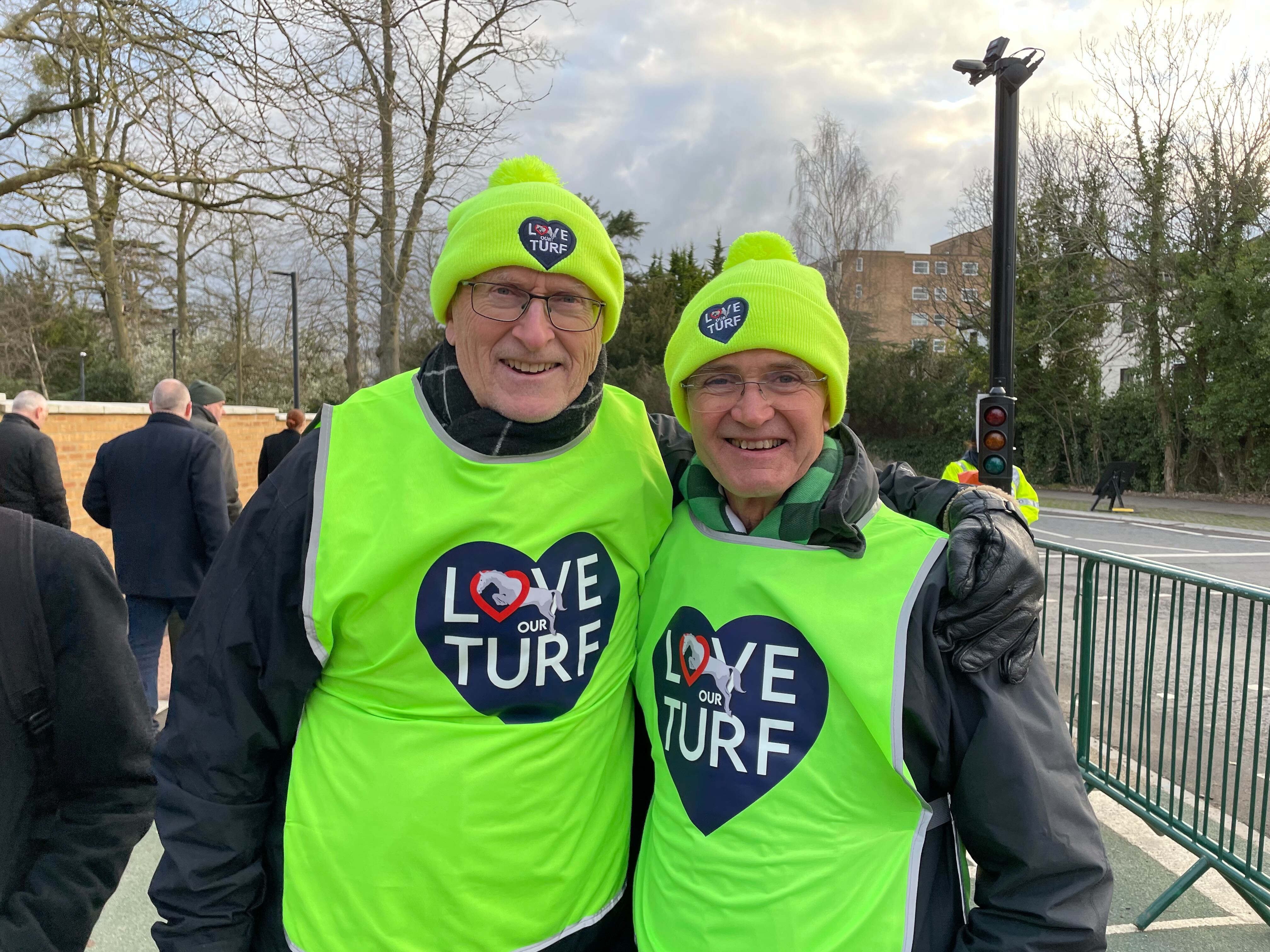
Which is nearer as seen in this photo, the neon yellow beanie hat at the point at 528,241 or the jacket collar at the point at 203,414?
the neon yellow beanie hat at the point at 528,241

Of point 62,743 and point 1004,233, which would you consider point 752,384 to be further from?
point 1004,233

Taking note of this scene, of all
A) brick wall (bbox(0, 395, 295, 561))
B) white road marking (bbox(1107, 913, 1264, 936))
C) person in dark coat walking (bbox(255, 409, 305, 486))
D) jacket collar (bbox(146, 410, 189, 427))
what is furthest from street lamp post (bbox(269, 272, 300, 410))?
white road marking (bbox(1107, 913, 1264, 936))

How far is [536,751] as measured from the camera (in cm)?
162

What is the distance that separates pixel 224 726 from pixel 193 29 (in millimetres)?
7177

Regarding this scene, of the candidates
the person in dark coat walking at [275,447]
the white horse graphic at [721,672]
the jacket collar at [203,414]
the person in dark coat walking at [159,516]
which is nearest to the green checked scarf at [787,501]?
the white horse graphic at [721,672]

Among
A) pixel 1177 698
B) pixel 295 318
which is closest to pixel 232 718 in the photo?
pixel 1177 698

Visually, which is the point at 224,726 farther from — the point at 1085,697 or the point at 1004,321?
the point at 1004,321

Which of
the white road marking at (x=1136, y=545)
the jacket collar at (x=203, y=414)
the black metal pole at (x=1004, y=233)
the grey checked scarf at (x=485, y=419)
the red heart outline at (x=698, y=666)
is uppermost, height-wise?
the black metal pole at (x=1004, y=233)

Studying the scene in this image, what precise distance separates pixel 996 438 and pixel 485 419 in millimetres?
6051

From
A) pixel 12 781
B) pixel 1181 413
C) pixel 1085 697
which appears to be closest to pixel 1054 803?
pixel 12 781

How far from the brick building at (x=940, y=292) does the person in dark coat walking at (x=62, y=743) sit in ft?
61.2

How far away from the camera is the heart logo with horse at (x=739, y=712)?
155cm

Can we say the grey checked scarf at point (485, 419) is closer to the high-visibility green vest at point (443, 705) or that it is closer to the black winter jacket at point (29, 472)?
the high-visibility green vest at point (443, 705)

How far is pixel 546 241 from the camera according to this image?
1.74m
